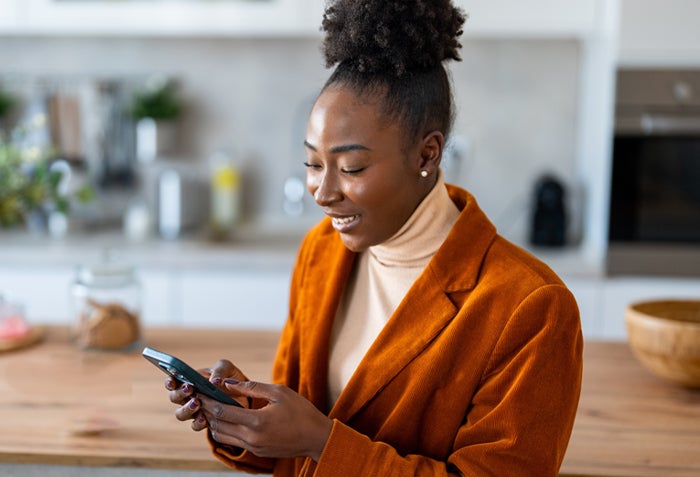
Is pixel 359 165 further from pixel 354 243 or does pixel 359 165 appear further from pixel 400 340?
pixel 400 340

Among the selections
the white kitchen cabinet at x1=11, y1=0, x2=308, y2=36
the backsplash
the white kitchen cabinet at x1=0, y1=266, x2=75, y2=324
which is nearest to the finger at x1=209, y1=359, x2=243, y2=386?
the white kitchen cabinet at x1=0, y1=266, x2=75, y2=324

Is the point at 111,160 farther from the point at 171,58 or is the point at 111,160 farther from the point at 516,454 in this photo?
the point at 516,454

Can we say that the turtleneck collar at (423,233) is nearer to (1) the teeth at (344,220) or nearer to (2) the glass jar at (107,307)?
(1) the teeth at (344,220)

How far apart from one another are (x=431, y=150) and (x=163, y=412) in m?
0.70

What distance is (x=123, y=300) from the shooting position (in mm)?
1848

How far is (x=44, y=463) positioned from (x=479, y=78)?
2461 millimetres

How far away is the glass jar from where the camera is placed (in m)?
1.79

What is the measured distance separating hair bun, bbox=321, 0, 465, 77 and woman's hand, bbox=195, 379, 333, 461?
0.45m

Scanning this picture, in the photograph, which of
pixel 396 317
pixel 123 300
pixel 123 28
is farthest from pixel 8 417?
pixel 123 28

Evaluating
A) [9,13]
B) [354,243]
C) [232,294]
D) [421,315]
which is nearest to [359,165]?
[354,243]

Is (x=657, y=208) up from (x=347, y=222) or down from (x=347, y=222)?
down

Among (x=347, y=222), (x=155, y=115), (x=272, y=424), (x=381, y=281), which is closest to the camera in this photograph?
(x=272, y=424)

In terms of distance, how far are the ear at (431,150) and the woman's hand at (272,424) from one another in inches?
14.4

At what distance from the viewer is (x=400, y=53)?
3.75ft
